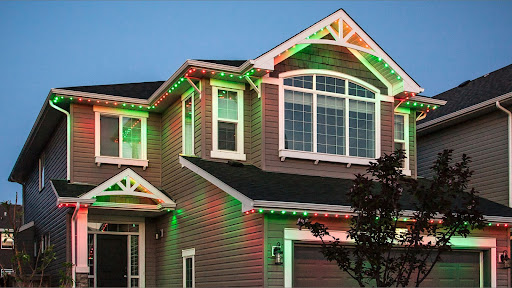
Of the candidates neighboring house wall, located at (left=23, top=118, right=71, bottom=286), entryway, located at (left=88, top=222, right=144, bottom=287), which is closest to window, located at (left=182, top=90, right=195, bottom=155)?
entryway, located at (left=88, top=222, right=144, bottom=287)

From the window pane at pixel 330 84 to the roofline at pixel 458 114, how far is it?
187 inches

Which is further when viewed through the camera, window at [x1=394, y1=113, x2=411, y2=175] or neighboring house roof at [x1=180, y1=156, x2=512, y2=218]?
window at [x1=394, y1=113, x2=411, y2=175]

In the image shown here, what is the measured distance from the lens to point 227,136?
16.5 m

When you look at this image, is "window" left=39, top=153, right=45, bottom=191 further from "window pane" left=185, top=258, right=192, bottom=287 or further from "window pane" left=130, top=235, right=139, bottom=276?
"window pane" left=185, top=258, right=192, bottom=287

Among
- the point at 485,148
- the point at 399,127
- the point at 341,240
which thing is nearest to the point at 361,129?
the point at 399,127

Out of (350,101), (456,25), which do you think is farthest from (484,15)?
(350,101)

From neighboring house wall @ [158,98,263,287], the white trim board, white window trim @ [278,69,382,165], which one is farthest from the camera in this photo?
white window trim @ [278,69,382,165]

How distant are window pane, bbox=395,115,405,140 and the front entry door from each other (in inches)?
309

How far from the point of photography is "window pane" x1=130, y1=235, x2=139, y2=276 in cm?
1864

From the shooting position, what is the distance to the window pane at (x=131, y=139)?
61.4 ft

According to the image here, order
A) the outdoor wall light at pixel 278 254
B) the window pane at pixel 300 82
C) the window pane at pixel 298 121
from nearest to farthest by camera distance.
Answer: the outdoor wall light at pixel 278 254 < the window pane at pixel 298 121 < the window pane at pixel 300 82

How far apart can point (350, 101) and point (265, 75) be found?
2.37 m

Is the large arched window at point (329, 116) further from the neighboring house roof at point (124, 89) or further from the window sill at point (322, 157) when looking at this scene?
the neighboring house roof at point (124, 89)

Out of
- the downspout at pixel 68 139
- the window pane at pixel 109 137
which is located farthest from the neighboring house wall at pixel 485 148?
the downspout at pixel 68 139
